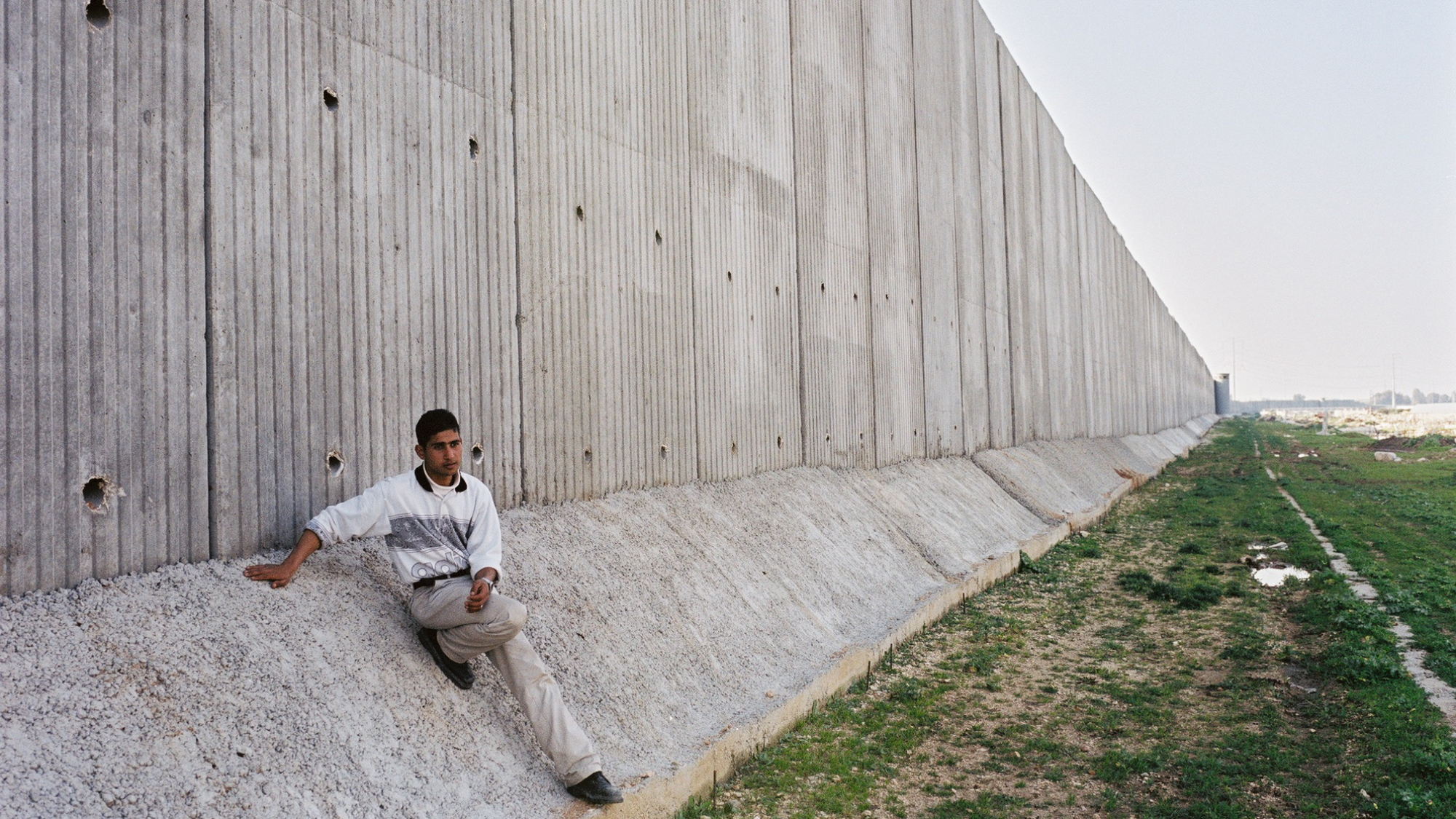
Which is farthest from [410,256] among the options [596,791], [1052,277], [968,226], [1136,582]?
[1052,277]

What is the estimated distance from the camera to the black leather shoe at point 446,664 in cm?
482

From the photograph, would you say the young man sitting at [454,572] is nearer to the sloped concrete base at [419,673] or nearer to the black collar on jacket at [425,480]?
the black collar on jacket at [425,480]

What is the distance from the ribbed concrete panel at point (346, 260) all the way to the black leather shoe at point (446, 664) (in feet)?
3.34

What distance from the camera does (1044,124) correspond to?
29922 mm

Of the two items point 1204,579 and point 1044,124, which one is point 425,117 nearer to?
point 1204,579

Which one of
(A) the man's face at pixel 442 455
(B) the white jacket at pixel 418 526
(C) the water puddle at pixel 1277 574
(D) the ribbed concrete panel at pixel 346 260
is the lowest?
(C) the water puddle at pixel 1277 574

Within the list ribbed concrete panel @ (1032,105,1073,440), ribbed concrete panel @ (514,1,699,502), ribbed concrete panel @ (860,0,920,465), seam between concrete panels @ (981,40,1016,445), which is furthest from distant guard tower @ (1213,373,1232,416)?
ribbed concrete panel @ (514,1,699,502)

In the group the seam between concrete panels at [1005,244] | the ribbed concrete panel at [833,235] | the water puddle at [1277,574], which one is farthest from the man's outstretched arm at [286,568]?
the seam between concrete panels at [1005,244]

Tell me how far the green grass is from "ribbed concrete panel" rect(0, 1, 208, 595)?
3287mm

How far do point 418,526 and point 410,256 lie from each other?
2102 mm

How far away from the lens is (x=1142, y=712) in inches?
276

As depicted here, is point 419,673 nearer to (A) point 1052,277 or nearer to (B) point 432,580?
(B) point 432,580

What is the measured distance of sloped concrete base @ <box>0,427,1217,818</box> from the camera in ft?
11.7

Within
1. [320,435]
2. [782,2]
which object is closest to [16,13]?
[320,435]
